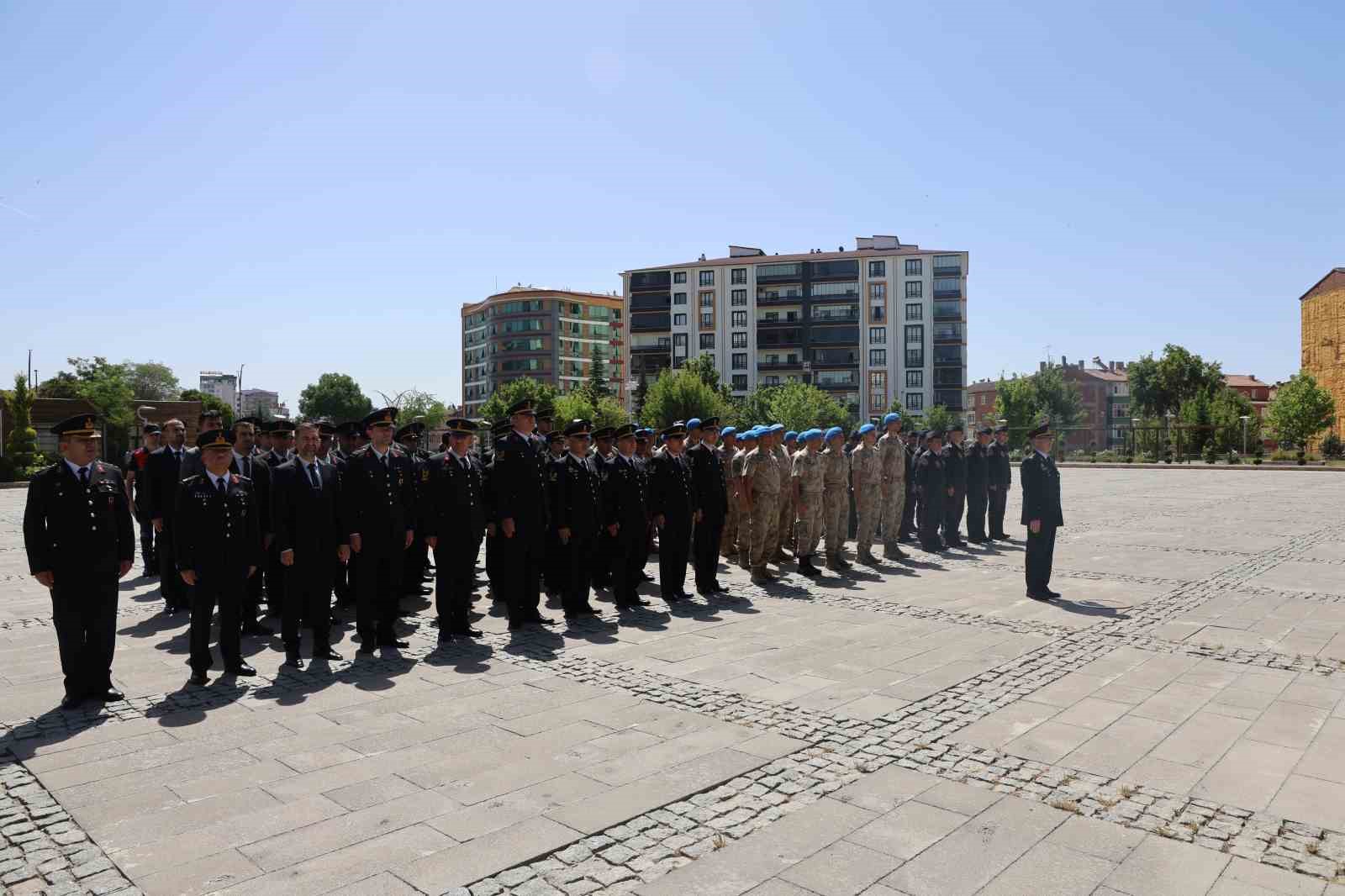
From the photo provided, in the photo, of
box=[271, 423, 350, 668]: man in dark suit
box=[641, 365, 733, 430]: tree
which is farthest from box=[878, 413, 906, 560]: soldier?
box=[641, 365, 733, 430]: tree

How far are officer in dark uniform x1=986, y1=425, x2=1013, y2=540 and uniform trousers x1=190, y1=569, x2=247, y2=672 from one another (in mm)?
12351

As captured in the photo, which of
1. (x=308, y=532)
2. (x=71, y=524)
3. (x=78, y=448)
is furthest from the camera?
(x=308, y=532)

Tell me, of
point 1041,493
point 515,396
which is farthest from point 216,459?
point 515,396

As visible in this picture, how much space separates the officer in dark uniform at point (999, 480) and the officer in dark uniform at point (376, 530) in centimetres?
1089

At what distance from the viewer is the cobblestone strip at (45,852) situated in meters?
3.70

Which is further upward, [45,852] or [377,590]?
[377,590]

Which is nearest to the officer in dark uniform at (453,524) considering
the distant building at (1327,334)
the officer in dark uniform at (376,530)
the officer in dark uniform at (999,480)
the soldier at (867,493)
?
the officer in dark uniform at (376,530)

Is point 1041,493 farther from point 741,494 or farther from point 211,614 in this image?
point 211,614

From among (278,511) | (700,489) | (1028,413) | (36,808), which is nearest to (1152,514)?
(700,489)

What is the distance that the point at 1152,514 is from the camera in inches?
811

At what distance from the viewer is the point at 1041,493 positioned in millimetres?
10109

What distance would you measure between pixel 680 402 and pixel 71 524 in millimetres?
56731

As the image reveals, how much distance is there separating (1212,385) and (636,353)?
54053 millimetres

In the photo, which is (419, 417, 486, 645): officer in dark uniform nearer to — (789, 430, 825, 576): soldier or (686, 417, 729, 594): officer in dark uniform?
(686, 417, 729, 594): officer in dark uniform
